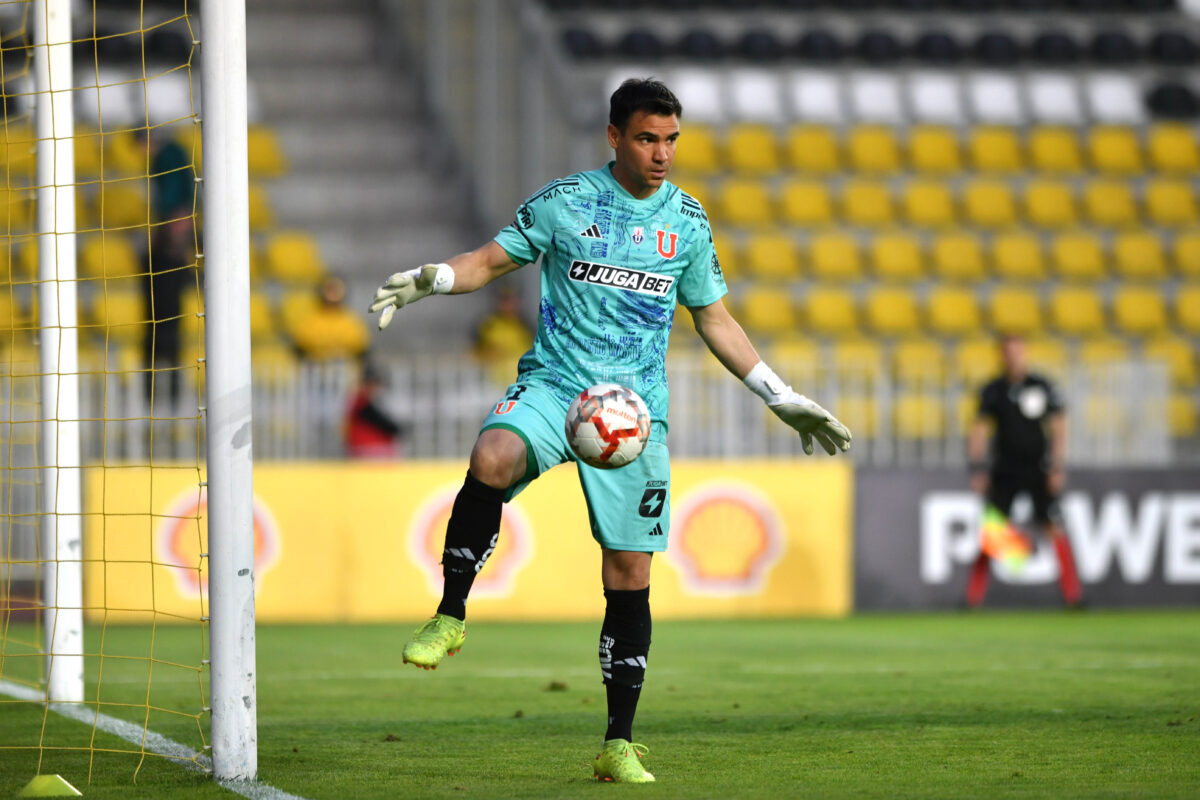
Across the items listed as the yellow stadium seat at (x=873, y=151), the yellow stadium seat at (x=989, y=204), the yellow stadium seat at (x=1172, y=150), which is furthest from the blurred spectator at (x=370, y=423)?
the yellow stadium seat at (x=1172, y=150)

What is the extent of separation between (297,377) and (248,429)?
8.15 metres

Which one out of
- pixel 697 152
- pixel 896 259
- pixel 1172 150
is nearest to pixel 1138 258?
pixel 1172 150

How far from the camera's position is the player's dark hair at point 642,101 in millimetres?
5398

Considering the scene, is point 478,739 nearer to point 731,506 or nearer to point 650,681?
point 650,681

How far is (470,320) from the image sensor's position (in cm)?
1778

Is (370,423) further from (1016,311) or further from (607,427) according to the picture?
(1016,311)

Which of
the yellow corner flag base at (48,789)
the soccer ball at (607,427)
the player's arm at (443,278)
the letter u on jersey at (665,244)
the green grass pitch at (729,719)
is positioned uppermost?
the letter u on jersey at (665,244)

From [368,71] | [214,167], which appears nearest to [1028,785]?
[214,167]

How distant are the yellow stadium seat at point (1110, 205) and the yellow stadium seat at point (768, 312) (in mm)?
4271

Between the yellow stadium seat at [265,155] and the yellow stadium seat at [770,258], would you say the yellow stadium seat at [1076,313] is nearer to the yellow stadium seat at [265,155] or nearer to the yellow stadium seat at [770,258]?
the yellow stadium seat at [770,258]

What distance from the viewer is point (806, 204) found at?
62.5 ft

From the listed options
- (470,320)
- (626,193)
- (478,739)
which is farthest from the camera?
(470,320)

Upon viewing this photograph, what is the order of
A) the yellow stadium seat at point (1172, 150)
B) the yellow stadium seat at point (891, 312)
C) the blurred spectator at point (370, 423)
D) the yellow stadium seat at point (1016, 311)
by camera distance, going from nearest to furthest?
the blurred spectator at point (370, 423), the yellow stadium seat at point (891, 312), the yellow stadium seat at point (1016, 311), the yellow stadium seat at point (1172, 150)

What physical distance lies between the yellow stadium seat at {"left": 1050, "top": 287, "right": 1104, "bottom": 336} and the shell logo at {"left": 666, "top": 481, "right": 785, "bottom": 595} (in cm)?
625
